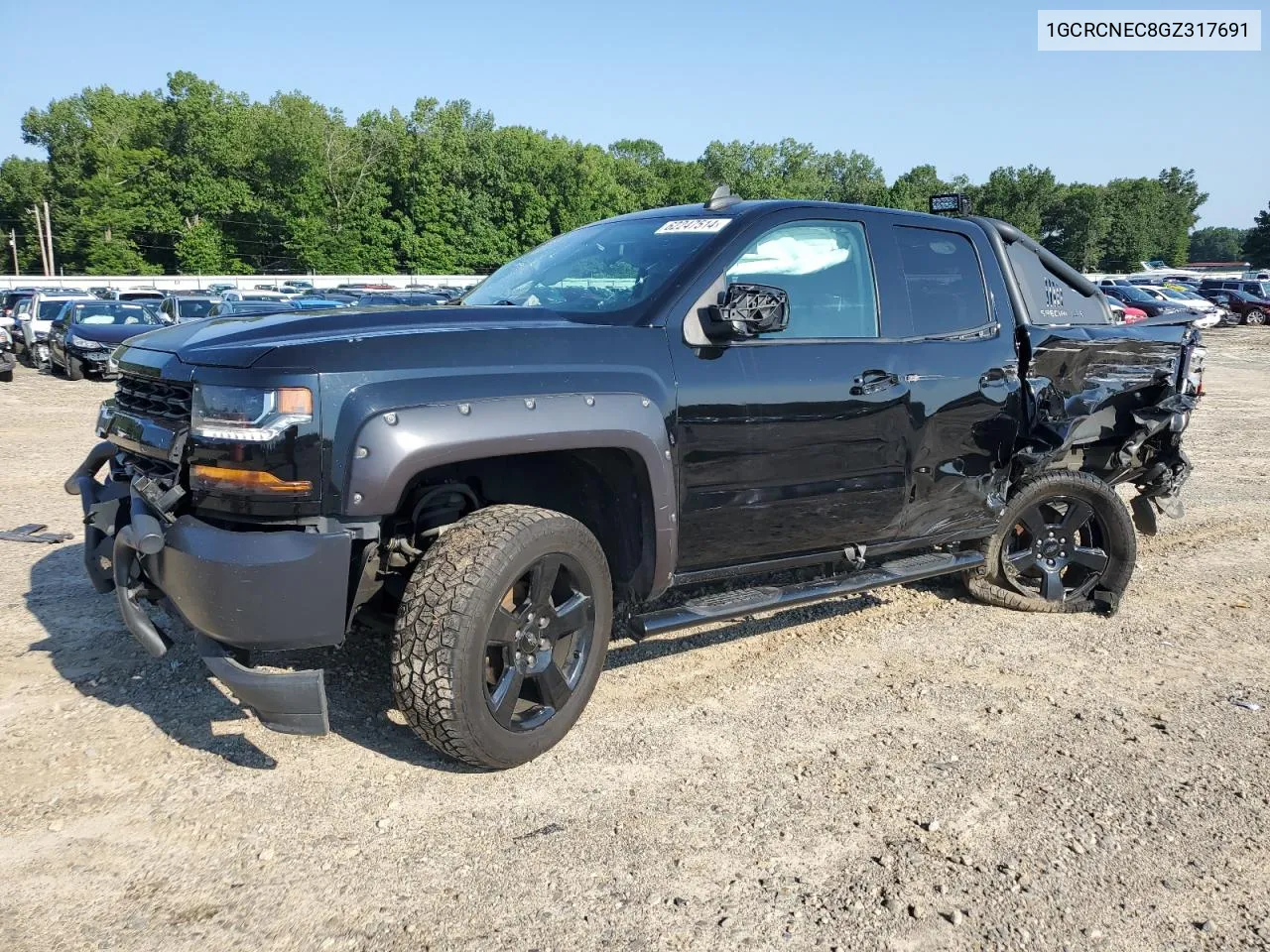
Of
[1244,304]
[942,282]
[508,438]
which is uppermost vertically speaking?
[1244,304]

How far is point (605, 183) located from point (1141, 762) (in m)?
94.1

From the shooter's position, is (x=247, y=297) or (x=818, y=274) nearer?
(x=818, y=274)

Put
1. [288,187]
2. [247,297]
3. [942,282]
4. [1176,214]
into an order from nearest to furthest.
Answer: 1. [942,282]
2. [247,297]
3. [288,187]
4. [1176,214]

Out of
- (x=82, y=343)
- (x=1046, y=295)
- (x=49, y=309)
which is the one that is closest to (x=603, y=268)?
(x=1046, y=295)

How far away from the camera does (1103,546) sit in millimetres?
5344

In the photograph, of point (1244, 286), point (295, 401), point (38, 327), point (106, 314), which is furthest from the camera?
point (1244, 286)

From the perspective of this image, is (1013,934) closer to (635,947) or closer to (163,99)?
(635,947)

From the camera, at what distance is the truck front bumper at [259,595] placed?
114 inches

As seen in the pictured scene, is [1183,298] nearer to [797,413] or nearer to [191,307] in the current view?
[191,307]

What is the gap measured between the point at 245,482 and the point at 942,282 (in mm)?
3230

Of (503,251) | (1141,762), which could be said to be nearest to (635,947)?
(1141,762)

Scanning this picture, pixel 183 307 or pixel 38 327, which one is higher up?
pixel 183 307

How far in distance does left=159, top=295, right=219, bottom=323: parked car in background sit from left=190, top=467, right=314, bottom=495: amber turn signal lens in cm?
2095

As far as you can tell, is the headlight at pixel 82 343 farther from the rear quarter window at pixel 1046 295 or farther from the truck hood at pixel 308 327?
the rear quarter window at pixel 1046 295
